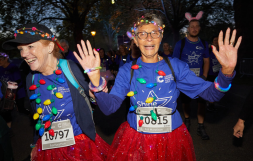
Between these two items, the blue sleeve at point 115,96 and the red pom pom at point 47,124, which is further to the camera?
the red pom pom at point 47,124

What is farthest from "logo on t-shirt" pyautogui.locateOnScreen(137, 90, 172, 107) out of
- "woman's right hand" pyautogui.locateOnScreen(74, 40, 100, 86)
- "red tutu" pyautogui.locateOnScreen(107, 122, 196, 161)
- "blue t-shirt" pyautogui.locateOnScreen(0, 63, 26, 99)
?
"blue t-shirt" pyautogui.locateOnScreen(0, 63, 26, 99)

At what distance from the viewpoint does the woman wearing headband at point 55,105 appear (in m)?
2.00

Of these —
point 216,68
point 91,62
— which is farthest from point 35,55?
point 216,68

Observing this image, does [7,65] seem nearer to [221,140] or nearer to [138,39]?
[138,39]

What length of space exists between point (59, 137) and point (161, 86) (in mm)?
1291

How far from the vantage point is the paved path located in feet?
10.6

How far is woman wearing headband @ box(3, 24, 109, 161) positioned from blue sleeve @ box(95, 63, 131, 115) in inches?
16.4

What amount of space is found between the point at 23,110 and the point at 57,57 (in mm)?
3577

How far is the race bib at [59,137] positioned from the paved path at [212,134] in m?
2.08

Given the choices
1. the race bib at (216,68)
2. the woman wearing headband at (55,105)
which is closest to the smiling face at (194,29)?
the race bib at (216,68)

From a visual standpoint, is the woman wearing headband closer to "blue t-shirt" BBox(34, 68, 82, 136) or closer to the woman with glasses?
"blue t-shirt" BBox(34, 68, 82, 136)

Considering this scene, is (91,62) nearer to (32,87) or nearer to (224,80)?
(32,87)

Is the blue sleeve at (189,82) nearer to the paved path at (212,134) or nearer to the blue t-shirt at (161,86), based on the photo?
the blue t-shirt at (161,86)

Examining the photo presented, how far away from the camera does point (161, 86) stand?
1.91 meters
